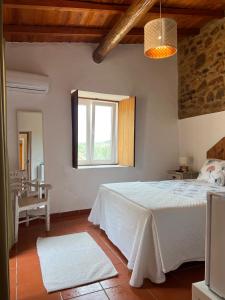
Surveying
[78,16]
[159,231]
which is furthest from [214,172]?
[78,16]

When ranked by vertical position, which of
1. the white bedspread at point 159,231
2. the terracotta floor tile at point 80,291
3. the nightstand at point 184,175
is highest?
the nightstand at point 184,175

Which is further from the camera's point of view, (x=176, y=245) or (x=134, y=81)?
(x=134, y=81)

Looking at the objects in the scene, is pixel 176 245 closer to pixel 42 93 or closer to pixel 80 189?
pixel 80 189

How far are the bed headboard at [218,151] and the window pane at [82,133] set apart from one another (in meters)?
2.16

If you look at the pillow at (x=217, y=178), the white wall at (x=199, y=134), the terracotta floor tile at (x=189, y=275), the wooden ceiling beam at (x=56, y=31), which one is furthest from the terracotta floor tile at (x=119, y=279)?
the wooden ceiling beam at (x=56, y=31)

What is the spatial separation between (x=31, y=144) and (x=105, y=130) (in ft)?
4.81

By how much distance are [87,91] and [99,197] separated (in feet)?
5.87

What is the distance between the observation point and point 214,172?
3.21 m

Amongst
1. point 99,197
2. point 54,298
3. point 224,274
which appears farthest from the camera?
point 99,197

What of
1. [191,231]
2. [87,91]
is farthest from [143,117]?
[191,231]

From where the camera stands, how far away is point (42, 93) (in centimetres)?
348

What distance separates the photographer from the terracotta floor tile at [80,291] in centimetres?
182

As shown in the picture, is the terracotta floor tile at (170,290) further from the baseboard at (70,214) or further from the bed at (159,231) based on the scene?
the baseboard at (70,214)

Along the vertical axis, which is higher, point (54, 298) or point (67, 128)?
point (67, 128)
